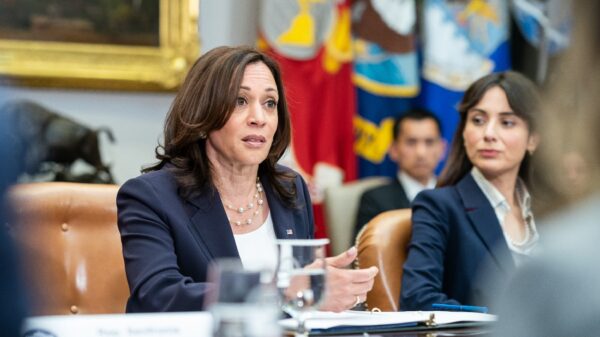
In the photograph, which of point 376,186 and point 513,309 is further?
point 376,186

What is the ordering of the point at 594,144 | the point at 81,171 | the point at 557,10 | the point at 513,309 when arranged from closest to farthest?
the point at 594,144 < the point at 513,309 < the point at 81,171 < the point at 557,10

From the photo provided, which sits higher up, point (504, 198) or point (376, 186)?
point (504, 198)

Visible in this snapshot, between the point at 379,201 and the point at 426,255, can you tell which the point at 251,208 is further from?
the point at 379,201

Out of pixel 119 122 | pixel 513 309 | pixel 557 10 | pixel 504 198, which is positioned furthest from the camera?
pixel 557 10

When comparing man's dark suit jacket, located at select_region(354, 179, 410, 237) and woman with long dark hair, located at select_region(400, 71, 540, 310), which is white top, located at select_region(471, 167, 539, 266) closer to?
woman with long dark hair, located at select_region(400, 71, 540, 310)

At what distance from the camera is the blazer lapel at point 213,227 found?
8.63ft

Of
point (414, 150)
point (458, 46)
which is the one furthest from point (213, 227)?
point (458, 46)

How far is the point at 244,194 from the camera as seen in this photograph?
Result: 9.39 ft

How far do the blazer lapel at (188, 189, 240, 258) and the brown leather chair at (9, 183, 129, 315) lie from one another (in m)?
0.43

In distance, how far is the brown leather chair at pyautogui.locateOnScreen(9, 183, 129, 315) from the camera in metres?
2.91

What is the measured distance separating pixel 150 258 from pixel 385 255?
3.23 feet

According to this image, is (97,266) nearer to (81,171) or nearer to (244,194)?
(244,194)

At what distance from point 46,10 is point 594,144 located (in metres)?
4.67

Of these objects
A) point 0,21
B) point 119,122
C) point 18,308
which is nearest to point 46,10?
point 0,21
